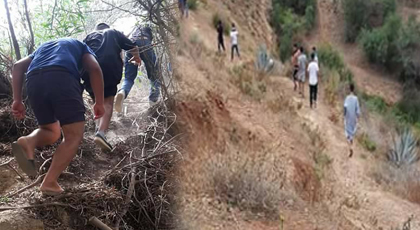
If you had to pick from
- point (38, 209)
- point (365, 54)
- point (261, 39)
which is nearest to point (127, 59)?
point (38, 209)

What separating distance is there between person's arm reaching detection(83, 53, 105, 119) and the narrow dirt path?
5.36ft

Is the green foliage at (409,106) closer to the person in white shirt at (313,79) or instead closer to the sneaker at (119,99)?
the person in white shirt at (313,79)

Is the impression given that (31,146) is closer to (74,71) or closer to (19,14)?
(74,71)

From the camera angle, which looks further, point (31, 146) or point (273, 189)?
point (273, 189)

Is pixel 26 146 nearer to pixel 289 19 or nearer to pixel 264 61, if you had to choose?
pixel 264 61

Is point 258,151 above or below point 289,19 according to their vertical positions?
below

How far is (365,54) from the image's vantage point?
4688 millimetres

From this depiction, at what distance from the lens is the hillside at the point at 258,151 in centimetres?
181

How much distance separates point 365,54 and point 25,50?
11.2 feet

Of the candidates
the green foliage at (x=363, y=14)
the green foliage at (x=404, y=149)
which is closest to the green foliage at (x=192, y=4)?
the green foliage at (x=404, y=149)

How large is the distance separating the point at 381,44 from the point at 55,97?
4.12 m

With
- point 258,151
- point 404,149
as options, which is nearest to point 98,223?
point 258,151

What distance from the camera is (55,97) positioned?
1209mm

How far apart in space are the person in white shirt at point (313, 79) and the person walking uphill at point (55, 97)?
2220mm
